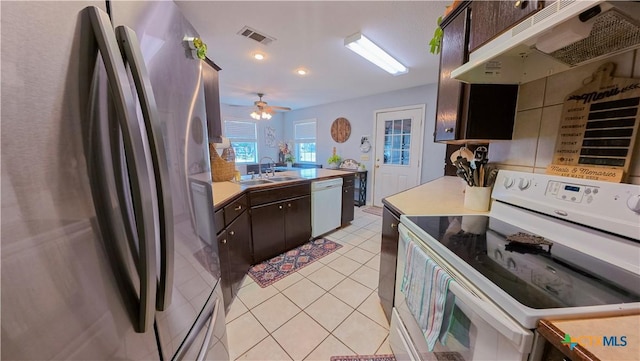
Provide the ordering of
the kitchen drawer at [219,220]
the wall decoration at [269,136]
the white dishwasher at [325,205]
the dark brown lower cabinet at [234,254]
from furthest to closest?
1. the wall decoration at [269,136]
2. the white dishwasher at [325,205]
3. the dark brown lower cabinet at [234,254]
4. the kitchen drawer at [219,220]

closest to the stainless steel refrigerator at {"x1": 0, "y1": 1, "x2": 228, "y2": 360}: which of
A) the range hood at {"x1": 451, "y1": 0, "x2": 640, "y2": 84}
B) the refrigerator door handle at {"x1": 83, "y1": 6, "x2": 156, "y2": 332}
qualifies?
the refrigerator door handle at {"x1": 83, "y1": 6, "x2": 156, "y2": 332}

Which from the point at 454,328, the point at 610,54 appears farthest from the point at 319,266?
the point at 610,54

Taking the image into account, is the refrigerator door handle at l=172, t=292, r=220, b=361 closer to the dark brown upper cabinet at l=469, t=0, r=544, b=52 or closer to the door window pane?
the dark brown upper cabinet at l=469, t=0, r=544, b=52

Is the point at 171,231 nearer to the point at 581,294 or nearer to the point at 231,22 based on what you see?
the point at 581,294

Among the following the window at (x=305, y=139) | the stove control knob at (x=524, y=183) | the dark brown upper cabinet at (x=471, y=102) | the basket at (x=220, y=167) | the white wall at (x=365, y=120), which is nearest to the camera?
the stove control knob at (x=524, y=183)

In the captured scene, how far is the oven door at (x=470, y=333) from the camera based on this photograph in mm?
528

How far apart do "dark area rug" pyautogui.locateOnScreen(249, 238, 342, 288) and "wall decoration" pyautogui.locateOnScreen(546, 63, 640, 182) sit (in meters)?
2.12

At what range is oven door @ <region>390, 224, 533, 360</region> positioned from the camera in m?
0.53

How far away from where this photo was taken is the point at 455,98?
1284 millimetres

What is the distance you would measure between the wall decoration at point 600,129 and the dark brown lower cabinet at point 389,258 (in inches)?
30.9

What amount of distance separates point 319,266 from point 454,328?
170cm

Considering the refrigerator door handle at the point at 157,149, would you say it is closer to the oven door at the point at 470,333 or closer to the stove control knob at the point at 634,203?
the oven door at the point at 470,333

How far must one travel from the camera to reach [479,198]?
128 cm

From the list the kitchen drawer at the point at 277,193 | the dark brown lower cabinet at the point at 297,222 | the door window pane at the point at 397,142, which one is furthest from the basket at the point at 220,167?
the door window pane at the point at 397,142
